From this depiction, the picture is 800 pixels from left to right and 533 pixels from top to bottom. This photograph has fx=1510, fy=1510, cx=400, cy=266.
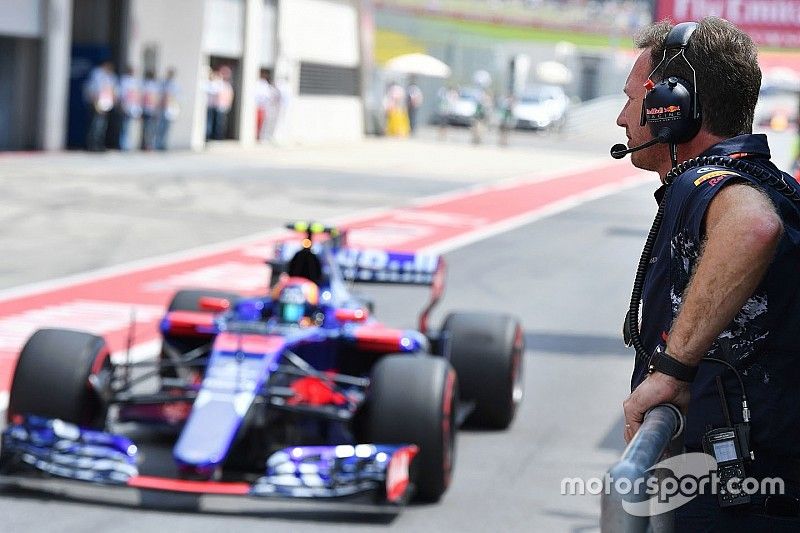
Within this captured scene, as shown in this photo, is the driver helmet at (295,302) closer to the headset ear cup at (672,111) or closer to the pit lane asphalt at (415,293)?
the pit lane asphalt at (415,293)

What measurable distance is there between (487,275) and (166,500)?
357 inches

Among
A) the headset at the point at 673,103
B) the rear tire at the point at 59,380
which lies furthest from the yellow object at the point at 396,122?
the headset at the point at 673,103

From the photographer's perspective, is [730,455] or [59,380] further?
[59,380]

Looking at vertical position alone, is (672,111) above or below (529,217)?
above

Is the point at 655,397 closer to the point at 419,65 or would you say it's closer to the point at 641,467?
the point at 641,467

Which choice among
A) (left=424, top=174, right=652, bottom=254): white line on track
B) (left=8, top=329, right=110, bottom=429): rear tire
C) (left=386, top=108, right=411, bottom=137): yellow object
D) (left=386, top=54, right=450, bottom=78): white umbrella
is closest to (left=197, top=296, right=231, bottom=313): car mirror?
(left=8, top=329, right=110, bottom=429): rear tire

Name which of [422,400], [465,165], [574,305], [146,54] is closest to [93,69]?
[146,54]

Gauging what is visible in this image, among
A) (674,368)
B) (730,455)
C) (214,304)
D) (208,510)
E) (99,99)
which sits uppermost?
(99,99)

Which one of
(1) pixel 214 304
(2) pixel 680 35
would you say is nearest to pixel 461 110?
(1) pixel 214 304

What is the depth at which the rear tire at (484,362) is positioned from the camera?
8039mm

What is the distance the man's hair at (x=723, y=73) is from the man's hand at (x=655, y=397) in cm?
55

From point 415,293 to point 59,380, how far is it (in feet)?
23.8

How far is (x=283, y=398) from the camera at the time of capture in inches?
267

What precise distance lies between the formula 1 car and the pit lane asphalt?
181 millimetres
